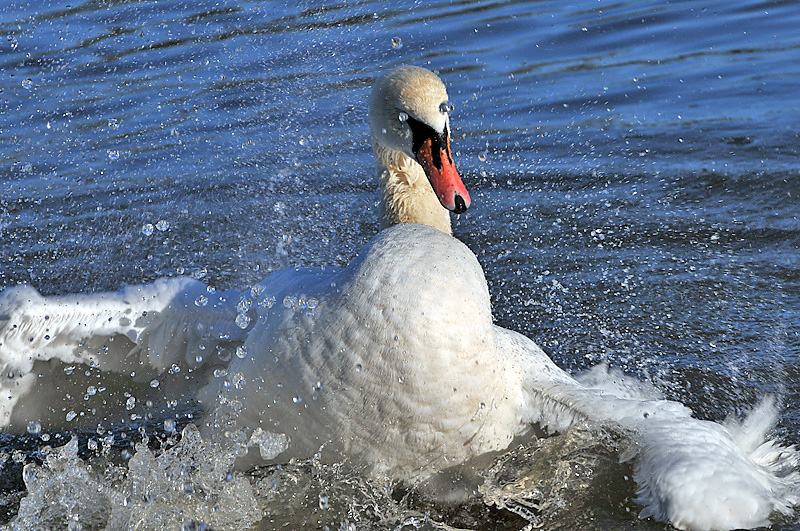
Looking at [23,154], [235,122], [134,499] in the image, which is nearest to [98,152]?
[23,154]

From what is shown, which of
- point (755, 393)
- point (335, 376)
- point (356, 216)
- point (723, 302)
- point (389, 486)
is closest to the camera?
point (335, 376)

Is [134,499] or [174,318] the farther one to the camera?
[174,318]

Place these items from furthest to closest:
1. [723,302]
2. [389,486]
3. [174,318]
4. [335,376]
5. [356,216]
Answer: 1. [356,216]
2. [723,302]
3. [174,318]
4. [389,486]
5. [335,376]

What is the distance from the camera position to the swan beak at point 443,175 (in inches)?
147

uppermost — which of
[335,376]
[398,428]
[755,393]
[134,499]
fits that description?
[335,376]

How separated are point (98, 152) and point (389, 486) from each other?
5.84m

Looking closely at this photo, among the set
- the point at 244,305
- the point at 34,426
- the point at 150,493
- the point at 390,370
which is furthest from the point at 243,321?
the point at 34,426

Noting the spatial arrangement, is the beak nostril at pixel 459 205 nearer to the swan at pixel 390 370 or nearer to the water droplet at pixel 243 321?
the swan at pixel 390 370

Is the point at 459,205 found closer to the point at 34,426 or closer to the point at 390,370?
the point at 390,370

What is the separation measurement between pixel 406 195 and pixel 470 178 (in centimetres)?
299

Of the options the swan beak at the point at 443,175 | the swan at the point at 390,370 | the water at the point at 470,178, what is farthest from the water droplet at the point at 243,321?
the swan beak at the point at 443,175

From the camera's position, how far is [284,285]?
11.5 ft

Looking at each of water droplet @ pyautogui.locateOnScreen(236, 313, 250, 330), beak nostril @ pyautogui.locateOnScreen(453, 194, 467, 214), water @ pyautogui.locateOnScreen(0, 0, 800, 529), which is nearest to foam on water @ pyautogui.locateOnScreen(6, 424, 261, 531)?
water @ pyautogui.locateOnScreen(0, 0, 800, 529)

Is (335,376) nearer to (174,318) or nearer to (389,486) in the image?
(389,486)
